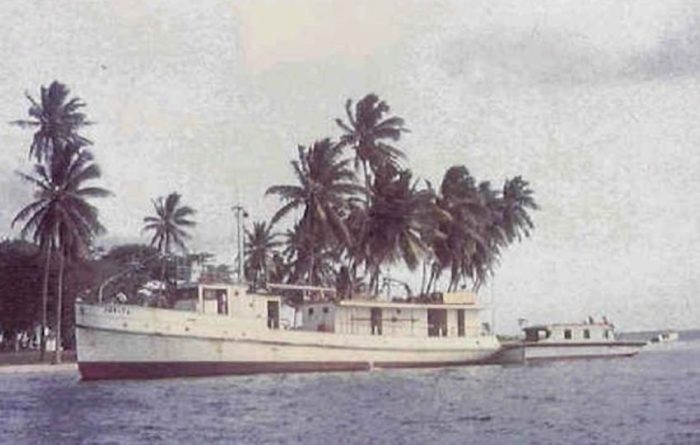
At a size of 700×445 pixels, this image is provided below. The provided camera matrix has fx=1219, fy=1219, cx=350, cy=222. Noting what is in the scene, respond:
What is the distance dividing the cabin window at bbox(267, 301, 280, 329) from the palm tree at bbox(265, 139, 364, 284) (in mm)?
8719

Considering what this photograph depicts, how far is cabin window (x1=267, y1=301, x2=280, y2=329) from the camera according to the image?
57625mm

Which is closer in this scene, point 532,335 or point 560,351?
point 560,351

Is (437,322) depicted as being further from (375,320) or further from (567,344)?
(567,344)

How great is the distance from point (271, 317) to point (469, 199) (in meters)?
23.1

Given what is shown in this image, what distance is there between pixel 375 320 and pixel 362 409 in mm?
27394

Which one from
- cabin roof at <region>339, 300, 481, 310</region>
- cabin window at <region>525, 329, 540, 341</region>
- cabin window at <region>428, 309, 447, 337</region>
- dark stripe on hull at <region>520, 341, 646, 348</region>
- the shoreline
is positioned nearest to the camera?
cabin roof at <region>339, 300, 481, 310</region>

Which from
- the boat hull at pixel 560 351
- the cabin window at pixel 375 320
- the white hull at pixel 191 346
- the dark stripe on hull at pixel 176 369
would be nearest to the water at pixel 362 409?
the dark stripe on hull at pixel 176 369

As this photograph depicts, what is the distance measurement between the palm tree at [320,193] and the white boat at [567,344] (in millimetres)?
12151

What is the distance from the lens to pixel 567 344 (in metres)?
72.6

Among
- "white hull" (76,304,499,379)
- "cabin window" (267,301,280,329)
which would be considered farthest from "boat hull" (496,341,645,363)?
"cabin window" (267,301,280,329)

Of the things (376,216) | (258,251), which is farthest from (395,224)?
(258,251)

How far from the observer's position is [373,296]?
6756 cm

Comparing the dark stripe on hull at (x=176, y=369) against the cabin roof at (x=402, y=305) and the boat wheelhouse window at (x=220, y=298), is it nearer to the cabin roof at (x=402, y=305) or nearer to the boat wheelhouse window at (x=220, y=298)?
the boat wheelhouse window at (x=220, y=298)

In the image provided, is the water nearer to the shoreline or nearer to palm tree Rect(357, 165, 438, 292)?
the shoreline
